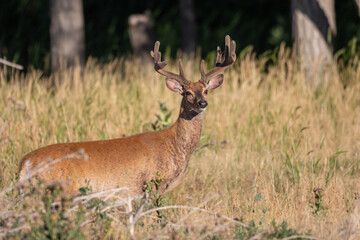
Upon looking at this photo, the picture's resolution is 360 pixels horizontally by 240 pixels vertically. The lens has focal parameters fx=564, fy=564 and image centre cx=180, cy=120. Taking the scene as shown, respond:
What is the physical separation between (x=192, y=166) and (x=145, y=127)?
3.31 ft

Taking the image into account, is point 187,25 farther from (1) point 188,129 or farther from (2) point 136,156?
(2) point 136,156

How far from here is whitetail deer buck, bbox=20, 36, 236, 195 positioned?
4.91 meters

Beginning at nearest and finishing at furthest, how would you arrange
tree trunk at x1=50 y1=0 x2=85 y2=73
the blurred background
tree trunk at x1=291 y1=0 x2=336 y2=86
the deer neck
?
the deer neck
tree trunk at x1=291 y1=0 x2=336 y2=86
tree trunk at x1=50 y1=0 x2=85 y2=73
the blurred background

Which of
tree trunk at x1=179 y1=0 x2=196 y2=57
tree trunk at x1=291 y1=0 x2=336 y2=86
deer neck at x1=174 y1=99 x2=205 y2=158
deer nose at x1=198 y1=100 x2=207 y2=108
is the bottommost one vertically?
deer neck at x1=174 y1=99 x2=205 y2=158

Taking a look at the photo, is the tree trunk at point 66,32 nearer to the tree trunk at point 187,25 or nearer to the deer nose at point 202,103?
the tree trunk at point 187,25

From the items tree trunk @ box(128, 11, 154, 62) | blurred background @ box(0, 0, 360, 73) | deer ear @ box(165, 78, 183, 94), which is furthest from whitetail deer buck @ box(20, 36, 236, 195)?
tree trunk @ box(128, 11, 154, 62)

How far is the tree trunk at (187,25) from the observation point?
14258 mm

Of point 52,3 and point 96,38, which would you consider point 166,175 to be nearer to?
point 52,3

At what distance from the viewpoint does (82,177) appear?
4949 millimetres

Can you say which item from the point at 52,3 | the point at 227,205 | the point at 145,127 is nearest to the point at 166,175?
the point at 227,205

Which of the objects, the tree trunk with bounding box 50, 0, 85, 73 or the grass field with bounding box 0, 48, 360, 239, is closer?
the grass field with bounding box 0, 48, 360, 239

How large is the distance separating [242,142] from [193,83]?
1621 mm

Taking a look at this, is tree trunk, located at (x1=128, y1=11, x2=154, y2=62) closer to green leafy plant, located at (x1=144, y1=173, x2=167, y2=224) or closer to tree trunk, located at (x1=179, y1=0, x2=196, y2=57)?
tree trunk, located at (x1=179, y1=0, x2=196, y2=57)

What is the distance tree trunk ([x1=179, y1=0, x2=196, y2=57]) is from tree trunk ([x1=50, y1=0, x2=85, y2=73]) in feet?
13.2
